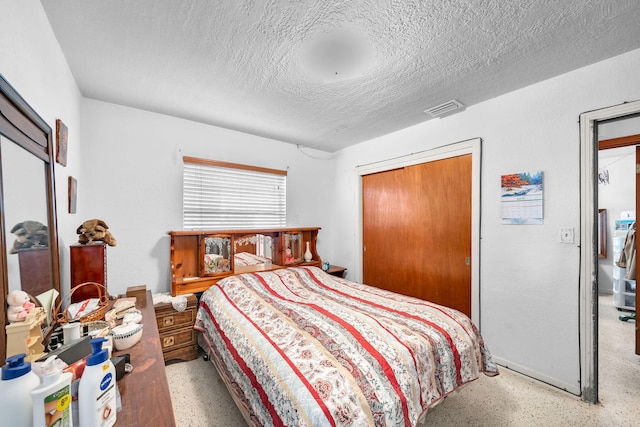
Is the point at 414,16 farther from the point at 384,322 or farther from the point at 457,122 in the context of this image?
the point at 384,322

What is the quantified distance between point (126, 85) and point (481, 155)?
321cm

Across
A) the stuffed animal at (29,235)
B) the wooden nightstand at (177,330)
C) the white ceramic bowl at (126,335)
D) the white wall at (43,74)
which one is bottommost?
the wooden nightstand at (177,330)

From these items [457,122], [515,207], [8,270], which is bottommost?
[8,270]

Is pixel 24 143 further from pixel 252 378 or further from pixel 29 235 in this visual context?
pixel 252 378

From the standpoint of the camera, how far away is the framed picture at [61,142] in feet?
5.18

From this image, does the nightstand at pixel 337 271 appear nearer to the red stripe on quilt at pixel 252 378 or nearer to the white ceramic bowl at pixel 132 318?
the red stripe on quilt at pixel 252 378

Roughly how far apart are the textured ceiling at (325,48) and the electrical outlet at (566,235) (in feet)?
4.02

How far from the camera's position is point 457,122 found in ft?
8.78

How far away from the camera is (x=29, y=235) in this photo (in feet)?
3.76

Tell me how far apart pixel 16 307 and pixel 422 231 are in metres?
3.05

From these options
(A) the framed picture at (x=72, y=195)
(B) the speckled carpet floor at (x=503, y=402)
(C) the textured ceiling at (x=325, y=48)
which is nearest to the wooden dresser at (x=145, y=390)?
(B) the speckled carpet floor at (x=503, y=402)

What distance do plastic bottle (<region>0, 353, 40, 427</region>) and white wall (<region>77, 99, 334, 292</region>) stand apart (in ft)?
6.80

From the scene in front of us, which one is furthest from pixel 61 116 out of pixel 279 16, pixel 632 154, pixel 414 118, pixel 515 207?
pixel 632 154

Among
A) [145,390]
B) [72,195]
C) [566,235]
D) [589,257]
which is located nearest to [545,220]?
[566,235]
